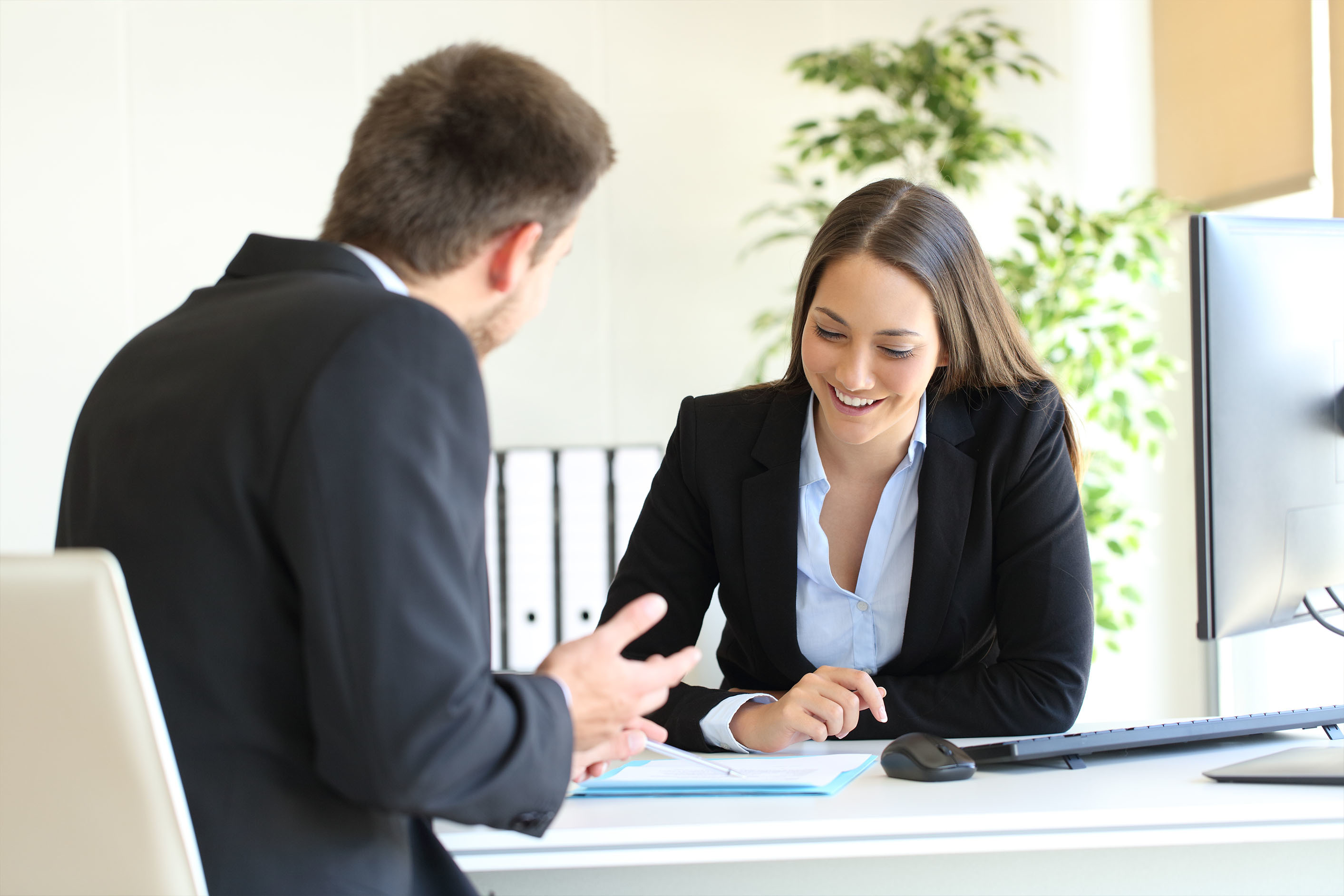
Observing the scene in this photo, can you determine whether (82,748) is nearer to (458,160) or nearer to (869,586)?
(458,160)

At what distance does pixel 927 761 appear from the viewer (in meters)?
1.17

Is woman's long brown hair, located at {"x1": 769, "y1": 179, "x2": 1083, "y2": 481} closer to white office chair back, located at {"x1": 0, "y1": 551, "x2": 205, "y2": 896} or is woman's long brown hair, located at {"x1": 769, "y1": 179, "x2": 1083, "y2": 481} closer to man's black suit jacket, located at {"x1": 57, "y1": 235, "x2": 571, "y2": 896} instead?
man's black suit jacket, located at {"x1": 57, "y1": 235, "x2": 571, "y2": 896}

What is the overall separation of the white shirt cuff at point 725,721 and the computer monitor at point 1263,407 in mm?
525

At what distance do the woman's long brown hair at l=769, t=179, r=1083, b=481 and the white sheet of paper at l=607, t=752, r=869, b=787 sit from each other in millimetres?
612

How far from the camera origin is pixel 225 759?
77cm

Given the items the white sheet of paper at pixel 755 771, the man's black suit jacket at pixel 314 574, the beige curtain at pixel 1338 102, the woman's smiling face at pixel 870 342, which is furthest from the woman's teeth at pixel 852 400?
the beige curtain at pixel 1338 102

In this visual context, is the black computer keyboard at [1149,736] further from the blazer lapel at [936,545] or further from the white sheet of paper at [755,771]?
the blazer lapel at [936,545]

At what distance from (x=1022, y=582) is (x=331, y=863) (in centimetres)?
102

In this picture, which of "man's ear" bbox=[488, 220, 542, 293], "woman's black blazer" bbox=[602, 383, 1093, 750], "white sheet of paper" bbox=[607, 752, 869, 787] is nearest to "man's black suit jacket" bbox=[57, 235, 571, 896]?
"man's ear" bbox=[488, 220, 542, 293]

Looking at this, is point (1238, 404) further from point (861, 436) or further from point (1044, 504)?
point (861, 436)

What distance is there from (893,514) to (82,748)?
1163mm

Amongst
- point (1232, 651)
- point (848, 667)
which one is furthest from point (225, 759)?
point (1232, 651)

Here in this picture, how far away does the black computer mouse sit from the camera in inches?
45.8

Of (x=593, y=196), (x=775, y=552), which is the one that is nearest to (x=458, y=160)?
(x=775, y=552)
